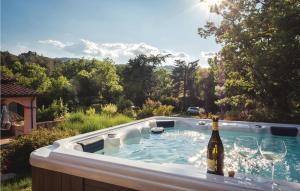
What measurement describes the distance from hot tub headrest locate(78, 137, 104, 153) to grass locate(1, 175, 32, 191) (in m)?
0.84

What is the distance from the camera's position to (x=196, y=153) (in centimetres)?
338

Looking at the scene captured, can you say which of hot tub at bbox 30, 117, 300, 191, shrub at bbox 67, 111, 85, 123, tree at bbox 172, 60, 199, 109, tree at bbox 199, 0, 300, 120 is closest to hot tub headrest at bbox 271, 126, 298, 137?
hot tub at bbox 30, 117, 300, 191

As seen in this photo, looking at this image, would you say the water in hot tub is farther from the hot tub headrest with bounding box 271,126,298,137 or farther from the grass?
the grass

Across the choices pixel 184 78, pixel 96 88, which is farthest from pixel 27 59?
pixel 184 78

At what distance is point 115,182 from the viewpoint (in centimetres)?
171

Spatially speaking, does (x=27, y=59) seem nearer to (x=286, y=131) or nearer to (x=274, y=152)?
(x=286, y=131)

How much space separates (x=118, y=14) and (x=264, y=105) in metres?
5.22

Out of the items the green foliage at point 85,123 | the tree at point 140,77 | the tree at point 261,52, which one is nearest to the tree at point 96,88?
the tree at point 140,77

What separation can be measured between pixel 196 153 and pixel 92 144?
4.41ft

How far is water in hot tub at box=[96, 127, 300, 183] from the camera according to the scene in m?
2.53

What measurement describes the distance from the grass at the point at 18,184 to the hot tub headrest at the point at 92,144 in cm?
84

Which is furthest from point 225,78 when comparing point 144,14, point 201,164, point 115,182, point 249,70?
point 115,182

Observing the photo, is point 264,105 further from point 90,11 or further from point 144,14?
point 90,11

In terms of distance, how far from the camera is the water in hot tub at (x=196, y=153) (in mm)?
2527
